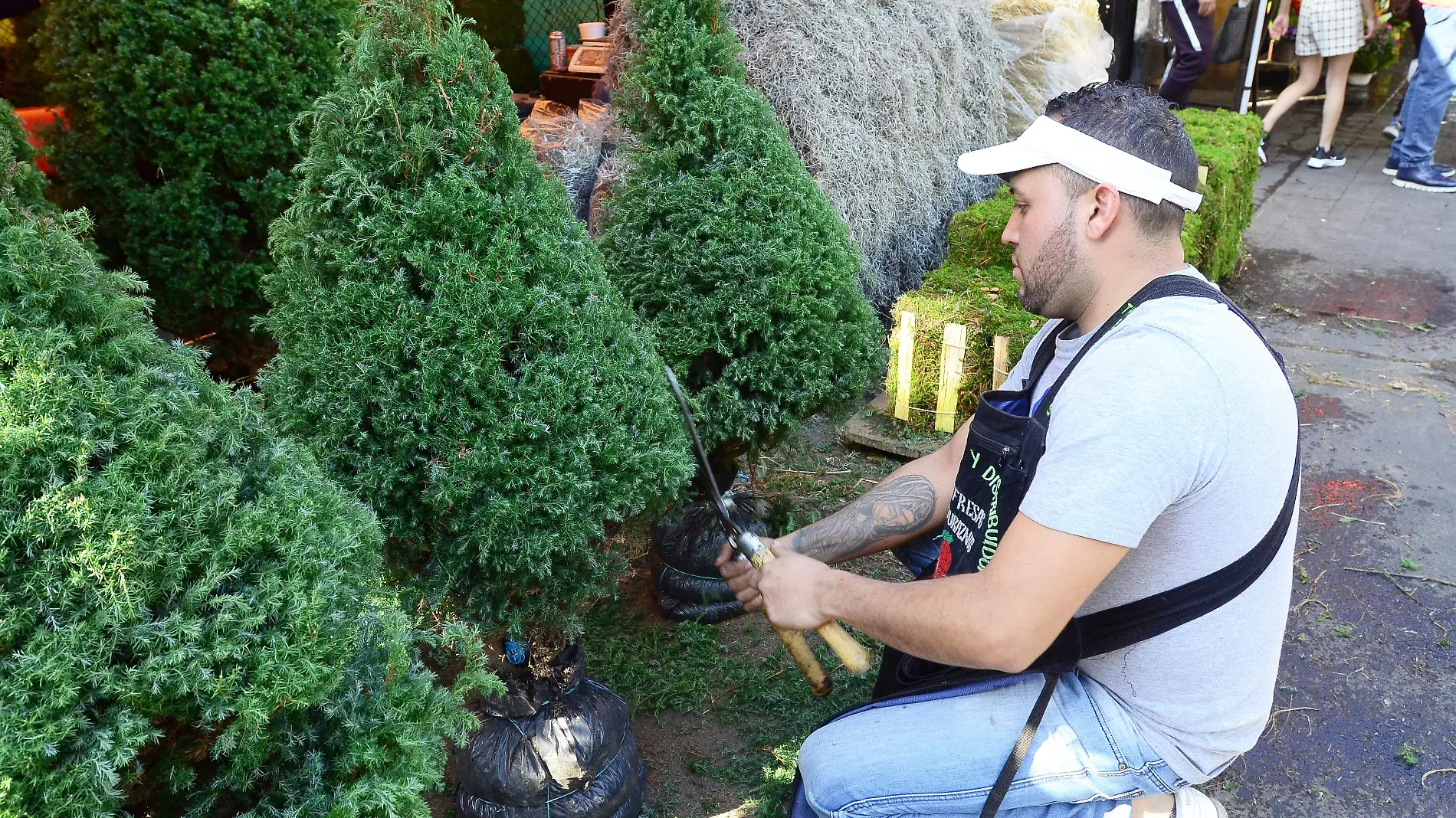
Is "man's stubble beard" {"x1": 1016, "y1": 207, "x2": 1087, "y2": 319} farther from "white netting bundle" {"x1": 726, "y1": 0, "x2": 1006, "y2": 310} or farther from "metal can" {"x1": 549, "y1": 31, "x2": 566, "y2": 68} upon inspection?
"metal can" {"x1": 549, "y1": 31, "x2": 566, "y2": 68}

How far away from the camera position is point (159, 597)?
1.31 m

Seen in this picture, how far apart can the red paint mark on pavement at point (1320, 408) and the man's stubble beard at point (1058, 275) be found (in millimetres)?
3409

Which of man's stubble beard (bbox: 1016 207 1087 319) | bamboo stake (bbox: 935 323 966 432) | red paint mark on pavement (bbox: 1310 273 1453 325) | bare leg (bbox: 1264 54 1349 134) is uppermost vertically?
man's stubble beard (bbox: 1016 207 1087 319)

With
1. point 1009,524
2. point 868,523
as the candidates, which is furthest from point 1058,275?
point 868,523

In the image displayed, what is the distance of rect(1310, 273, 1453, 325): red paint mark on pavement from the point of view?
19.6ft

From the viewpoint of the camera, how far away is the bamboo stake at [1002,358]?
13.4 feet

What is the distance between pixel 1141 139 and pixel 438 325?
146cm

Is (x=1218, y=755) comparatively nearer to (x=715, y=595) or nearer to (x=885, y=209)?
(x=715, y=595)

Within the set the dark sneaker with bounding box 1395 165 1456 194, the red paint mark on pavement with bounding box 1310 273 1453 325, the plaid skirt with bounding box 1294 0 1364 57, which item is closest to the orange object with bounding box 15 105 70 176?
the red paint mark on pavement with bounding box 1310 273 1453 325

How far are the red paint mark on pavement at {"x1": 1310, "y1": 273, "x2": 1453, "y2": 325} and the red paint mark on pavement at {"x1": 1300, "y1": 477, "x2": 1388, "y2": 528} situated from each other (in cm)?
216

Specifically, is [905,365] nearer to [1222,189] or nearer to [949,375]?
[949,375]

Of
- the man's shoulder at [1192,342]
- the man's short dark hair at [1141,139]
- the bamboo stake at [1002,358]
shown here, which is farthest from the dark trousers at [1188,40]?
the man's shoulder at [1192,342]

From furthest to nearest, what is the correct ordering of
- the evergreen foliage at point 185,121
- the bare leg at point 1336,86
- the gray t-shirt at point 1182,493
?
the bare leg at point 1336,86, the evergreen foliage at point 185,121, the gray t-shirt at point 1182,493

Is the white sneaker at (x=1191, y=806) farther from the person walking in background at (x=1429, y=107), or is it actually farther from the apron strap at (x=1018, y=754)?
the person walking in background at (x=1429, y=107)
